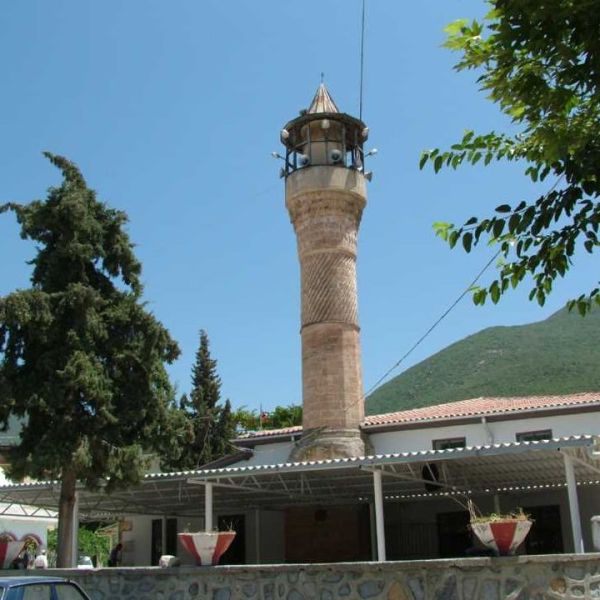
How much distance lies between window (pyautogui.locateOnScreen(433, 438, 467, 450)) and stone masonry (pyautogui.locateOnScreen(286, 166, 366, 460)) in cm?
228

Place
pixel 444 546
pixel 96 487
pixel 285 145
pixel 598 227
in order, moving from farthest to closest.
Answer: pixel 285 145 < pixel 444 546 < pixel 96 487 < pixel 598 227

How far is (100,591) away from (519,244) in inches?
378

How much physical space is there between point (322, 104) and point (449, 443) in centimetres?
1184

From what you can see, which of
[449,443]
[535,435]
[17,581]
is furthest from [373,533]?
[17,581]

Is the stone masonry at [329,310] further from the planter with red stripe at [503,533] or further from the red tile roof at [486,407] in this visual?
the planter with red stripe at [503,533]

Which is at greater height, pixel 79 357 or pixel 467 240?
pixel 79 357

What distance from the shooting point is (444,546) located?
74.6 ft

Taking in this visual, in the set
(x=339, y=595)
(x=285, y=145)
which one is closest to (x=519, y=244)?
(x=339, y=595)

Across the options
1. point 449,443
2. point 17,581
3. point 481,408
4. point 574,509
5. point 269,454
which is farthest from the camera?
point 269,454

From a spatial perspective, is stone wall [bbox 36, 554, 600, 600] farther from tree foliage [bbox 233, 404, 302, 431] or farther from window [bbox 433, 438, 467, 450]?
tree foliage [bbox 233, 404, 302, 431]

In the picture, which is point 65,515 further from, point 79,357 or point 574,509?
point 574,509

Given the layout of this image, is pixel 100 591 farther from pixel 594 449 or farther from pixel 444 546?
pixel 444 546

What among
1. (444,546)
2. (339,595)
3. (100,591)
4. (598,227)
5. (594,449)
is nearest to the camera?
(598,227)

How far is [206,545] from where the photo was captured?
1202cm
